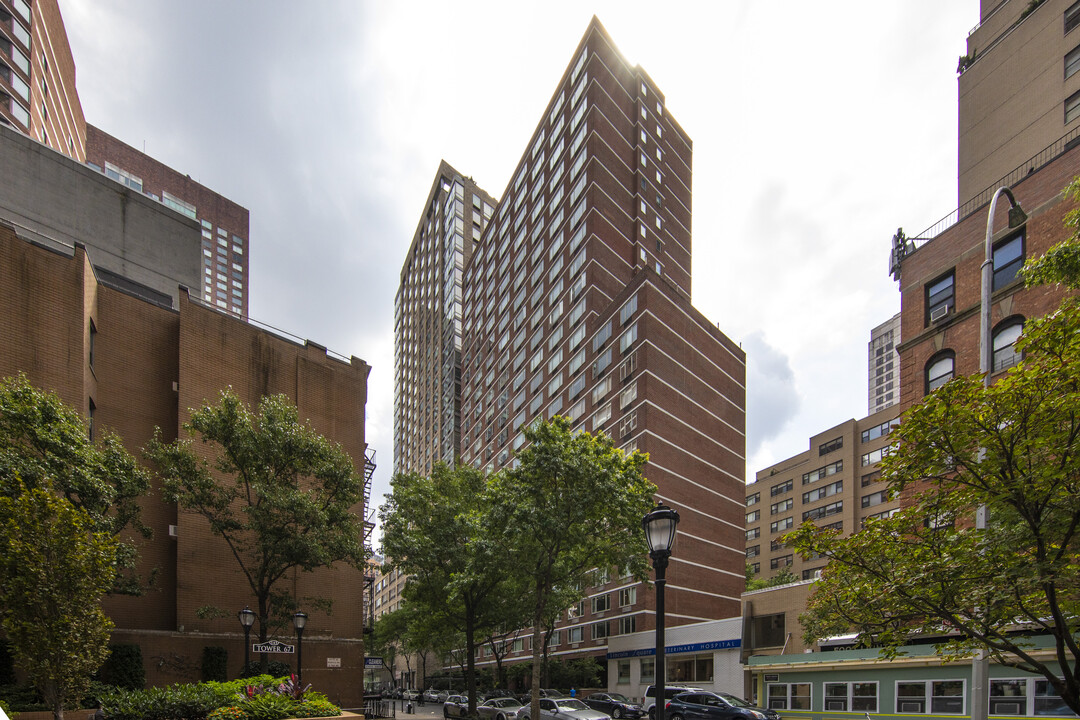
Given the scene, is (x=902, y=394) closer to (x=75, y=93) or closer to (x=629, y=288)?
Result: (x=629, y=288)

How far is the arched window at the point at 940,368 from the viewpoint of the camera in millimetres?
24047

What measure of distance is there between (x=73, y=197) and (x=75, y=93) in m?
50.9

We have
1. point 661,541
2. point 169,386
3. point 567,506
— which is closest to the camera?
point 661,541

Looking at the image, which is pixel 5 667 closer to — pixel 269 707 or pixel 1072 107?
pixel 269 707

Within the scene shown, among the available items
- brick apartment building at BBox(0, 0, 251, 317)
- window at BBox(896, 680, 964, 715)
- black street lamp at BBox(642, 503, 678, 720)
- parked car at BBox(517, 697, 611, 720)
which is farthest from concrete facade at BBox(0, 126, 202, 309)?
window at BBox(896, 680, 964, 715)

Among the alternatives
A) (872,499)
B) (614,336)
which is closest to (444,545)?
(614,336)

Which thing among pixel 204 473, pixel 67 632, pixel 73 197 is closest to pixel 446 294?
pixel 73 197

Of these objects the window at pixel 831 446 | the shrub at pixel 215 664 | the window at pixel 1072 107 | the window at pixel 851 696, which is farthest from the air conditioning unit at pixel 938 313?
the window at pixel 831 446

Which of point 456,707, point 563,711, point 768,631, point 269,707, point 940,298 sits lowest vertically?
point 456,707

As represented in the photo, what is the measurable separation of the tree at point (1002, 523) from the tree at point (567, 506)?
505 inches

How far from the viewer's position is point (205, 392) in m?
27.9

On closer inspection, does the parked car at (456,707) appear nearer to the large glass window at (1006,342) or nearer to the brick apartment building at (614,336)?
the brick apartment building at (614,336)

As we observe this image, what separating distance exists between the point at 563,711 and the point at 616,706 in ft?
29.1

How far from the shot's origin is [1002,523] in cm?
980
